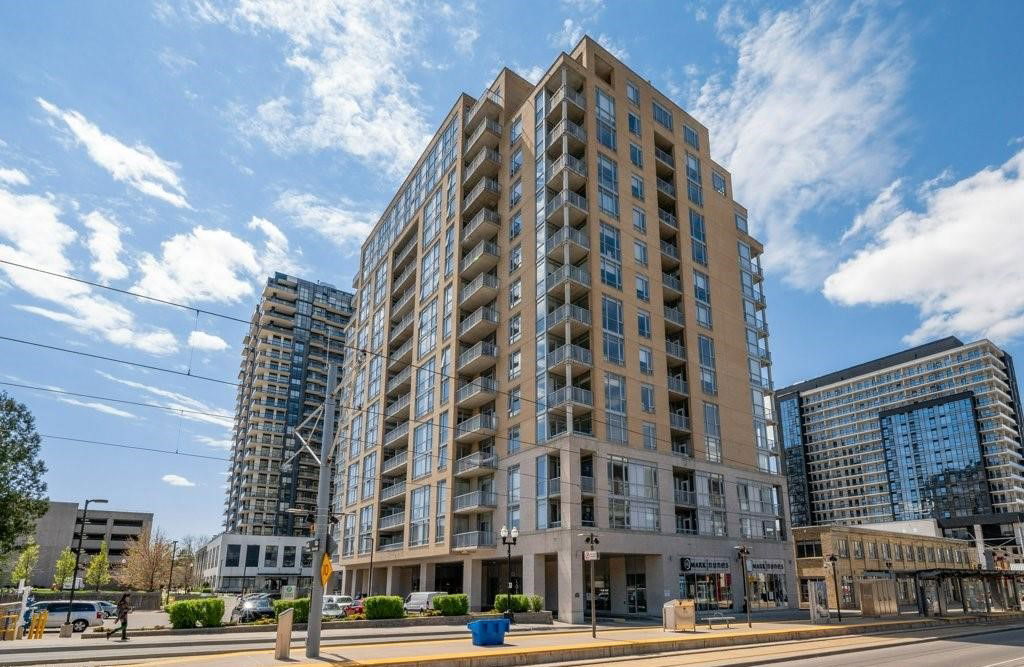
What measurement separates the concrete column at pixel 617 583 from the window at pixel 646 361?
1313 centimetres

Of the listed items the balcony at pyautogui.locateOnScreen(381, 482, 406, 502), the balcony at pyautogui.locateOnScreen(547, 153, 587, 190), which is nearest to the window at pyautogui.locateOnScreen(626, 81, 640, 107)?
the balcony at pyautogui.locateOnScreen(547, 153, 587, 190)

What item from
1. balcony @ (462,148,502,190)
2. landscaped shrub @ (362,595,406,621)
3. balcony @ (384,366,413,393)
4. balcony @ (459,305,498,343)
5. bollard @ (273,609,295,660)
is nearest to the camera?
bollard @ (273,609,295,660)

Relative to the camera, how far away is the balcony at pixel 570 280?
154 feet

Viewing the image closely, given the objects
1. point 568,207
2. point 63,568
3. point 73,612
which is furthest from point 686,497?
point 63,568

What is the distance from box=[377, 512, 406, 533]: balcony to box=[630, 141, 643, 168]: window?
35.9 metres

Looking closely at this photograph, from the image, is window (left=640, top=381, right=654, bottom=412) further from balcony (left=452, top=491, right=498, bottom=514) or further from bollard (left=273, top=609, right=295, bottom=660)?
bollard (left=273, top=609, right=295, bottom=660)

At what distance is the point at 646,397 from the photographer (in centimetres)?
4862

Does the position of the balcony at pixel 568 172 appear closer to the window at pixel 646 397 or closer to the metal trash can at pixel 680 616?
the window at pixel 646 397

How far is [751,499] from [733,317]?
15.1 metres

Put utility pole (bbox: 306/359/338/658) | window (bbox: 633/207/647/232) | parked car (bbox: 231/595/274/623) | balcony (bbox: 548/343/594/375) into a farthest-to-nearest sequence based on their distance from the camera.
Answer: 1. window (bbox: 633/207/647/232)
2. balcony (bbox: 548/343/594/375)
3. parked car (bbox: 231/595/274/623)
4. utility pole (bbox: 306/359/338/658)

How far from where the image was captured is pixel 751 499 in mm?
53625

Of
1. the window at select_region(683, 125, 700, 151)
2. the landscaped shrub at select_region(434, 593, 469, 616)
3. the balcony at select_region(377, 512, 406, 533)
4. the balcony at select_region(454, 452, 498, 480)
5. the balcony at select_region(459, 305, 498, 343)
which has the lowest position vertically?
the landscaped shrub at select_region(434, 593, 469, 616)

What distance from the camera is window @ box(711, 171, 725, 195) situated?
2485 inches

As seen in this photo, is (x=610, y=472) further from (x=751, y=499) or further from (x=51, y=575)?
(x=51, y=575)
